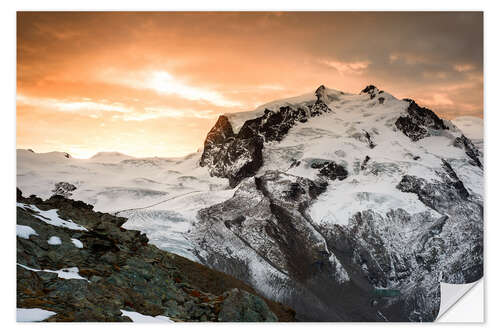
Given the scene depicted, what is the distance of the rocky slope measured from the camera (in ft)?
119

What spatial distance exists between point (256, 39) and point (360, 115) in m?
40.2

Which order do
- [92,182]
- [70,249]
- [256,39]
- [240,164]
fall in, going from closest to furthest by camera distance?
[70,249] → [256,39] → [92,182] → [240,164]

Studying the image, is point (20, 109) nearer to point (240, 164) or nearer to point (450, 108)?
point (450, 108)

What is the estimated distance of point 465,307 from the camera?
13234mm

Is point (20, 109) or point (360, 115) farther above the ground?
point (360, 115)

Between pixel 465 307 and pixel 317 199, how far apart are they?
47.5 meters

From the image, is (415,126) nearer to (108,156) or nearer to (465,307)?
(465,307)

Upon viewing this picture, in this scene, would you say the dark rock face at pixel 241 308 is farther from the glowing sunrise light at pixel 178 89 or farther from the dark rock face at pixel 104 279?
the glowing sunrise light at pixel 178 89

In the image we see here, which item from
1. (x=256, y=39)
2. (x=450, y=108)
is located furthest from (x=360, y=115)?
(x=256, y=39)

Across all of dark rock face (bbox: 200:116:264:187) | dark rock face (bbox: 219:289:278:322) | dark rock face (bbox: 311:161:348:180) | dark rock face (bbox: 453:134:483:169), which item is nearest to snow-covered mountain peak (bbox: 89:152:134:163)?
dark rock face (bbox: 219:289:278:322)

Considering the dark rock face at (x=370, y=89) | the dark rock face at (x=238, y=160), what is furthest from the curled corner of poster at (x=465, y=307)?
the dark rock face at (x=238, y=160)

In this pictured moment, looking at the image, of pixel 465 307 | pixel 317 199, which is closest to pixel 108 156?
pixel 465 307

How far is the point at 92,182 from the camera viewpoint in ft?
126

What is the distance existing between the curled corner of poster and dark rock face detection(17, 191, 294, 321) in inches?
216
